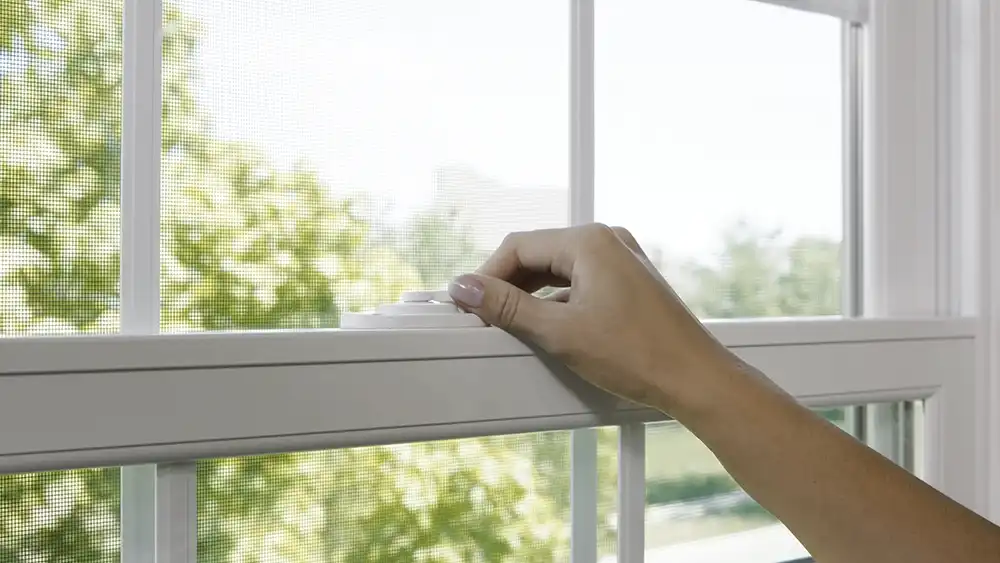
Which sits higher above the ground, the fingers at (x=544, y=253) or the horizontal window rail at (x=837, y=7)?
the horizontal window rail at (x=837, y=7)

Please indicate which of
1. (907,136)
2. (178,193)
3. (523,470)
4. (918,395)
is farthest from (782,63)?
(178,193)

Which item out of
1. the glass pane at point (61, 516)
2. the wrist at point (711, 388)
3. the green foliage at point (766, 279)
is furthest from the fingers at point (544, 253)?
the glass pane at point (61, 516)

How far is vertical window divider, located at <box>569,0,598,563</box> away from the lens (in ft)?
2.93

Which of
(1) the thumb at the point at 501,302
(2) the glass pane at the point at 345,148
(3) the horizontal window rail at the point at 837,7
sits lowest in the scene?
(1) the thumb at the point at 501,302

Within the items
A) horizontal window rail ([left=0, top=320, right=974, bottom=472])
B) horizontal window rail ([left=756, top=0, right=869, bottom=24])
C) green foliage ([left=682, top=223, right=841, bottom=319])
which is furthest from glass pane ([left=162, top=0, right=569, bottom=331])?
horizontal window rail ([left=756, top=0, right=869, bottom=24])

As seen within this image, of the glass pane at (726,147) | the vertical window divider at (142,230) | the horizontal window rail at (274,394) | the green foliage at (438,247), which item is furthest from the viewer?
the glass pane at (726,147)

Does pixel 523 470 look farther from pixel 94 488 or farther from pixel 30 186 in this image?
pixel 30 186

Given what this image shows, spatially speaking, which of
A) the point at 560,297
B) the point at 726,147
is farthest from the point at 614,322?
the point at 726,147

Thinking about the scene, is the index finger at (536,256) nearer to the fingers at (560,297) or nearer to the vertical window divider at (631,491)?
the fingers at (560,297)

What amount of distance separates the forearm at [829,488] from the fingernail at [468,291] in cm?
21

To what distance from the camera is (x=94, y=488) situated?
69 centimetres

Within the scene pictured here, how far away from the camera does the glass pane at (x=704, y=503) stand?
3.14 feet

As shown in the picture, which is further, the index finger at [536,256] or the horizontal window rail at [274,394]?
the index finger at [536,256]

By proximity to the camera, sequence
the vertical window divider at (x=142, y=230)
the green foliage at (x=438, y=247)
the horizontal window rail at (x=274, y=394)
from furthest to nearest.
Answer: the green foliage at (x=438, y=247) < the vertical window divider at (x=142, y=230) < the horizontal window rail at (x=274, y=394)
